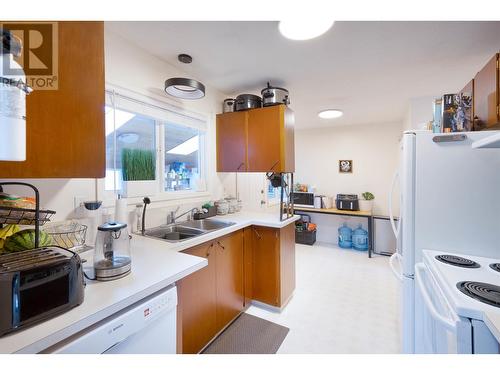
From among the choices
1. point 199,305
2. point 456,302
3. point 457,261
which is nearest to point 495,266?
point 457,261

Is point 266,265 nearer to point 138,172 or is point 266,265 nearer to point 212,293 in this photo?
point 212,293

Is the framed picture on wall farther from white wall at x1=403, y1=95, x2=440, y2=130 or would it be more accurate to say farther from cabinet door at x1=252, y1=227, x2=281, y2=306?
cabinet door at x1=252, y1=227, x2=281, y2=306

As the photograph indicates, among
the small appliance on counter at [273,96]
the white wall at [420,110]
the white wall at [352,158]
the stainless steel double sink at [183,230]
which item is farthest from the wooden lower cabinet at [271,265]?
the white wall at [352,158]

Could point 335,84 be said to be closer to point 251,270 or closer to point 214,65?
point 214,65

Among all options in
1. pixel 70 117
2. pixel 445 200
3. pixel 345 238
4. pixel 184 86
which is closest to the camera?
pixel 70 117

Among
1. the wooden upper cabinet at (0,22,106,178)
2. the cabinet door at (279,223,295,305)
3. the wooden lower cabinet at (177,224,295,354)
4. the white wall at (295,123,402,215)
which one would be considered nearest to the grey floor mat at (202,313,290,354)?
the wooden lower cabinet at (177,224,295,354)

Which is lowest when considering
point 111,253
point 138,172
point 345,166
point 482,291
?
point 482,291

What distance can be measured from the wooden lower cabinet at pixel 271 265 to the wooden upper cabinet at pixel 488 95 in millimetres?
1658

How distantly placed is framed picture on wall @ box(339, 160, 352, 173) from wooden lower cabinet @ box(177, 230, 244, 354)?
3044mm

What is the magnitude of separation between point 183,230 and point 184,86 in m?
1.18

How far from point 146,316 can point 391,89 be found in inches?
121

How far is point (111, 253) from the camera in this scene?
1.10m

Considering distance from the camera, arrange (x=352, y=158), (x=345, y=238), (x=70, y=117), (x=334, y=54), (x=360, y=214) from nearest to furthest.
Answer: (x=70, y=117) < (x=334, y=54) < (x=360, y=214) < (x=345, y=238) < (x=352, y=158)
